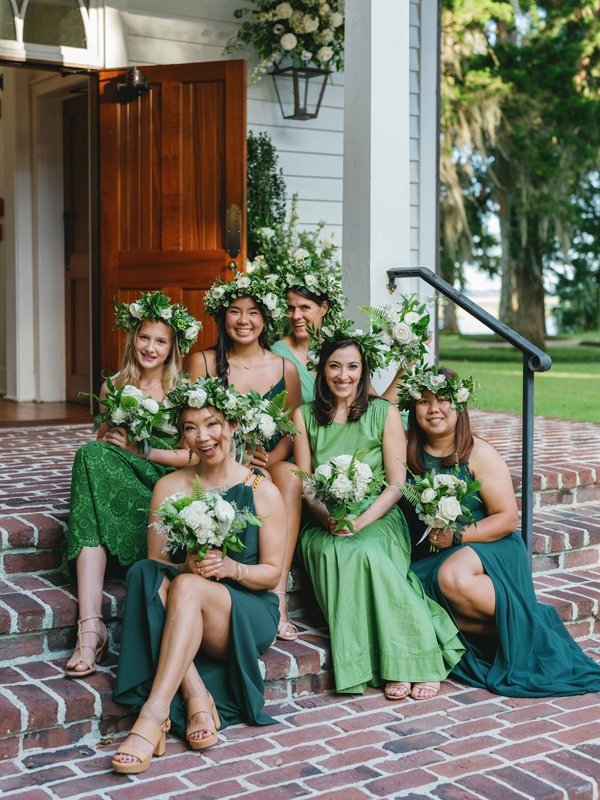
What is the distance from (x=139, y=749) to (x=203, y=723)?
24 centimetres

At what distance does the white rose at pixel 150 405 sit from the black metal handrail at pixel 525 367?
55.5 inches

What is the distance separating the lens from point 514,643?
3.64m

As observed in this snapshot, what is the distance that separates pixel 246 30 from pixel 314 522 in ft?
13.4

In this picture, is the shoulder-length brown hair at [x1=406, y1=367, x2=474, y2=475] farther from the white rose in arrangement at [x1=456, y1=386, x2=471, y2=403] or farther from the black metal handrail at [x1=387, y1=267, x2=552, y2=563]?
the black metal handrail at [x1=387, y1=267, x2=552, y2=563]

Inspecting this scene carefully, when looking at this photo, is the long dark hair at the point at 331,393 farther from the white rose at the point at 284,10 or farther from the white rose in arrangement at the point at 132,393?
the white rose at the point at 284,10

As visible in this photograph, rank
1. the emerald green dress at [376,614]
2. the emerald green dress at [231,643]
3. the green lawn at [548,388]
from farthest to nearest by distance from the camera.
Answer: the green lawn at [548,388] → the emerald green dress at [376,614] → the emerald green dress at [231,643]

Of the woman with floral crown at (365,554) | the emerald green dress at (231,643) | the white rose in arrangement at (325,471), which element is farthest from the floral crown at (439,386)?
the emerald green dress at (231,643)

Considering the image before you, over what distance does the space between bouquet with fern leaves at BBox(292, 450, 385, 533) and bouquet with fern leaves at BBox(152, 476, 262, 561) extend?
49 cm

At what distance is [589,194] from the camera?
2083 centimetres

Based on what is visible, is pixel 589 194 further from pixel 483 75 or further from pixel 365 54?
pixel 365 54

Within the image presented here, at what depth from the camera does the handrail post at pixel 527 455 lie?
13.4 ft

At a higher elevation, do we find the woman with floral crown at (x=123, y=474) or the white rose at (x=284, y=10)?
the white rose at (x=284, y=10)

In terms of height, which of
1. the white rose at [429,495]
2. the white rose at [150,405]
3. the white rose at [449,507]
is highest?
the white rose at [150,405]

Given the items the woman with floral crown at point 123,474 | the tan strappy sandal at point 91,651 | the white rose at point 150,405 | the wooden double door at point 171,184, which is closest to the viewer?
the tan strappy sandal at point 91,651
